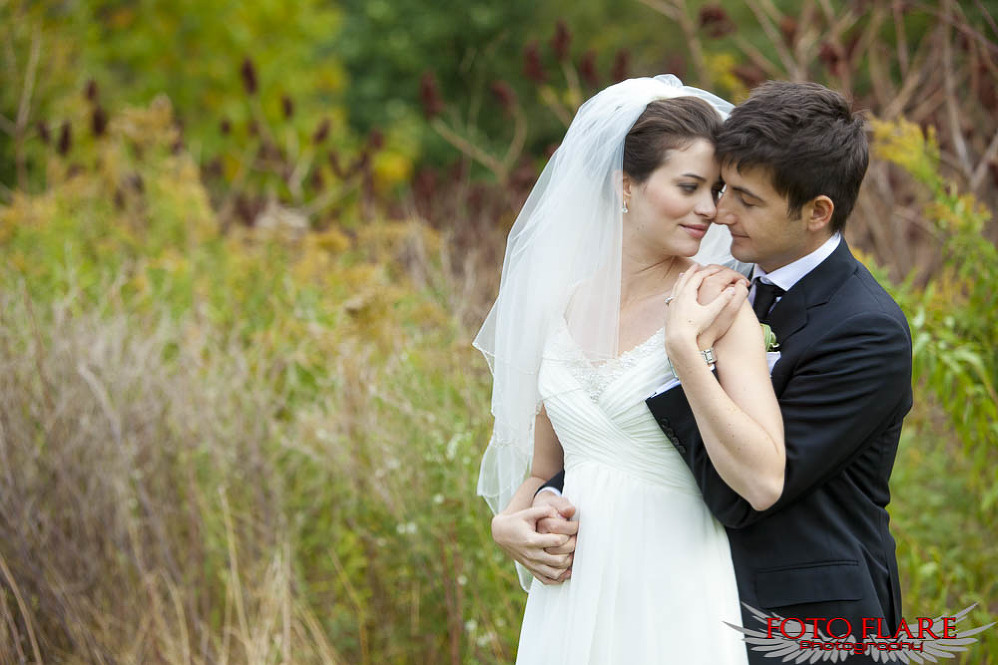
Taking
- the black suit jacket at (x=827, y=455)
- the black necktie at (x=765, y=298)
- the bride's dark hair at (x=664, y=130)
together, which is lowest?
the black suit jacket at (x=827, y=455)

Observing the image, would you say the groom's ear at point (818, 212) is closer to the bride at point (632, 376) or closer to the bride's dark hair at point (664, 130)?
the bride at point (632, 376)

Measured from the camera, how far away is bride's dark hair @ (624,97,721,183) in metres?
2.48

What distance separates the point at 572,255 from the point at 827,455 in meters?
0.95

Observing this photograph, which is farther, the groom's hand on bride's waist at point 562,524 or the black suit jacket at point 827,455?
the groom's hand on bride's waist at point 562,524

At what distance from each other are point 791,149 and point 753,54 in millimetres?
4303

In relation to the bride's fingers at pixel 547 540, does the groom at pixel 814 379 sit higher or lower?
higher

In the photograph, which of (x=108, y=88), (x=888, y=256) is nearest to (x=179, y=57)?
(x=108, y=88)

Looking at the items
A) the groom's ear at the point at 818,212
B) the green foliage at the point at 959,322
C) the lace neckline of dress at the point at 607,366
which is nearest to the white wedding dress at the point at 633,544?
the lace neckline of dress at the point at 607,366

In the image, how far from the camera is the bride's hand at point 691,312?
2186mm

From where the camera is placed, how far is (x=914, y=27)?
1448 centimetres

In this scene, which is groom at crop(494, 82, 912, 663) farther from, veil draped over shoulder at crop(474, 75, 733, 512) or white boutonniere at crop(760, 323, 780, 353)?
veil draped over shoulder at crop(474, 75, 733, 512)

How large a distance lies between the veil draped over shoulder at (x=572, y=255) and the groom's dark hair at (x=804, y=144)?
31 centimetres

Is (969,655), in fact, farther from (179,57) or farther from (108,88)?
(179,57)

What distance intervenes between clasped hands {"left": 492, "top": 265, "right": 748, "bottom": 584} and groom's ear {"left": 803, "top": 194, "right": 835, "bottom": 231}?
8.0 inches
